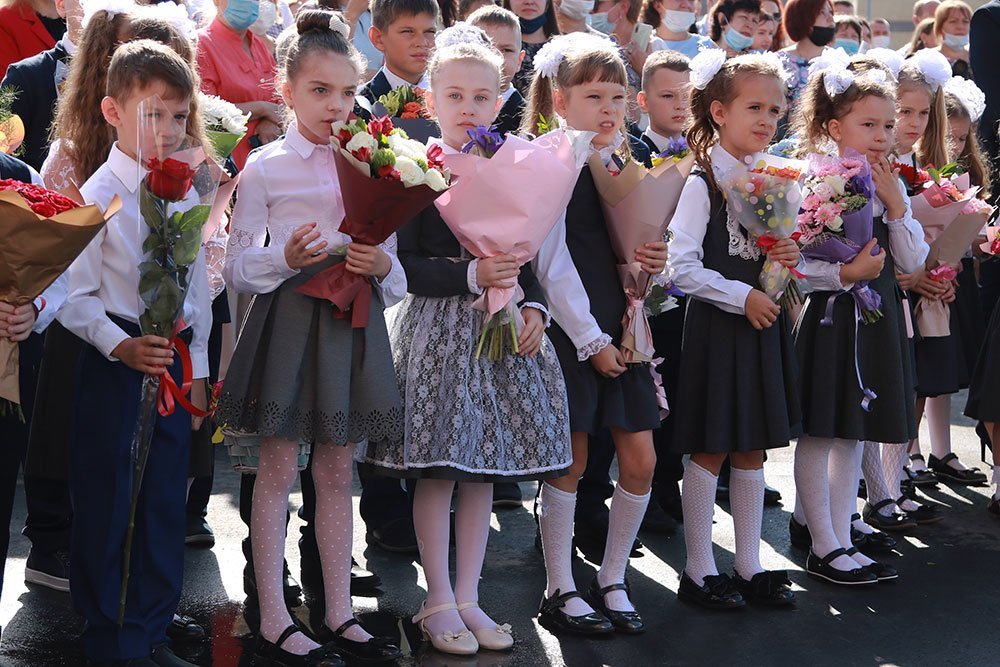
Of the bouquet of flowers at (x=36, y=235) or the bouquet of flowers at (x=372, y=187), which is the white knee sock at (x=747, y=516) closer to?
the bouquet of flowers at (x=372, y=187)

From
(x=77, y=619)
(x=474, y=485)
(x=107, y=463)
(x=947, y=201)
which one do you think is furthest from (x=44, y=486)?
(x=947, y=201)

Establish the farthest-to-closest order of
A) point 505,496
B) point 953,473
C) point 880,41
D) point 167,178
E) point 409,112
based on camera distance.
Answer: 1. point 880,41
2. point 953,473
3. point 505,496
4. point 409,112
5. point 167,178

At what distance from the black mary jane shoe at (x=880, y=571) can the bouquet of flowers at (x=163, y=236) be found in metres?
2.77

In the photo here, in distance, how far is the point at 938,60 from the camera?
5.88m

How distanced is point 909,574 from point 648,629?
133 cm

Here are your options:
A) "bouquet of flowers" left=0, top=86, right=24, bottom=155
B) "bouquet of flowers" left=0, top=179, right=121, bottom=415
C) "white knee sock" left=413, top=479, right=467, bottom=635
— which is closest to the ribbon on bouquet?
"white knee sock" left=413, top=479, right=467, bottom=635

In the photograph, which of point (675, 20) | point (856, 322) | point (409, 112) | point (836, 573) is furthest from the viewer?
point (675, 20)

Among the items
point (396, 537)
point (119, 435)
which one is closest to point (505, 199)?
point (119, 435)

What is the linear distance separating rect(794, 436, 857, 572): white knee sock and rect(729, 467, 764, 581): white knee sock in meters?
0.34

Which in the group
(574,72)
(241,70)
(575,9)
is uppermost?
(575,9)

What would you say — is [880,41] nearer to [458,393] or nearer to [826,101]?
[826,101]

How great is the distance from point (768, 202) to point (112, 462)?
96.1 inches

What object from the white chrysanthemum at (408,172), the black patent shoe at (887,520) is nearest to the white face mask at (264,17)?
the white chrysanthemum at (408,172)

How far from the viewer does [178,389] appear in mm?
3779
